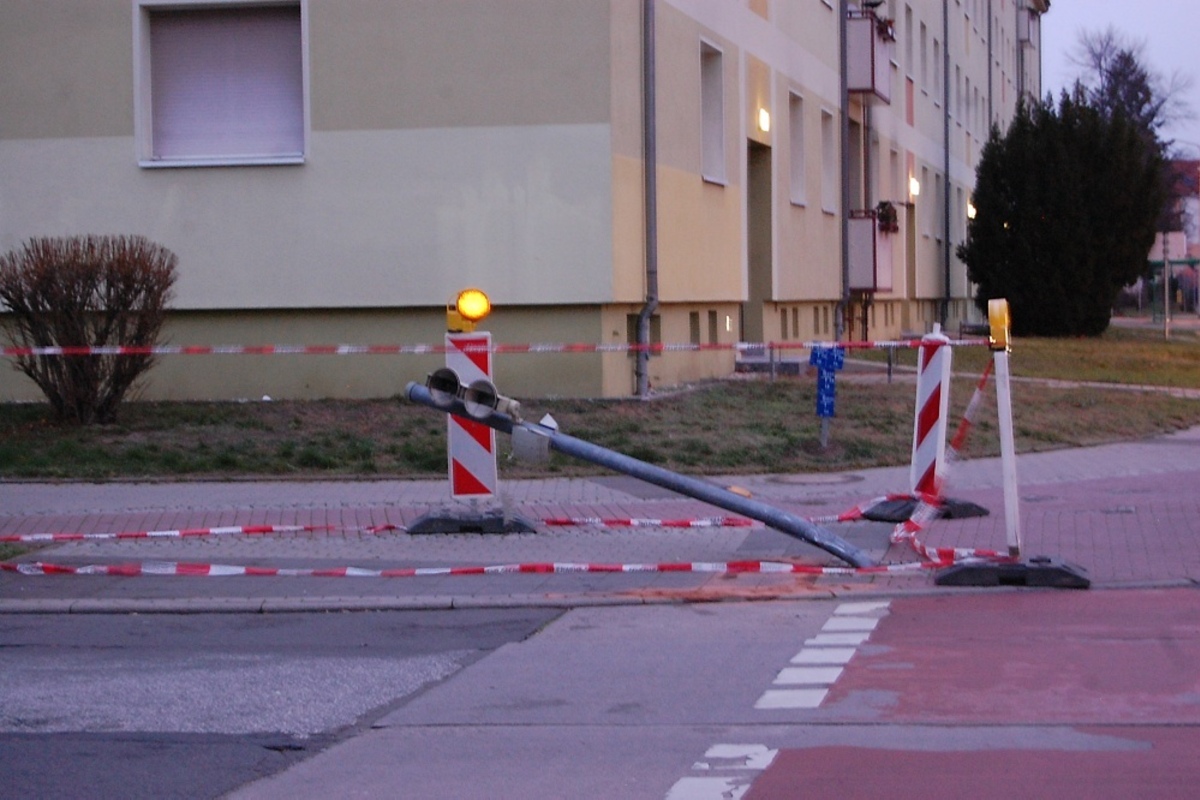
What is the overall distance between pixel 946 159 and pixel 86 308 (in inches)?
1263

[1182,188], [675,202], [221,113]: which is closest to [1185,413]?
[675,202]

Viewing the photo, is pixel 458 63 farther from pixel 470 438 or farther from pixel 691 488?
pixel 691 488

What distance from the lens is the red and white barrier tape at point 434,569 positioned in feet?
32.1

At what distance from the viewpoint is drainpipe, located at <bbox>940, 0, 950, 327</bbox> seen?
42219 millimetres

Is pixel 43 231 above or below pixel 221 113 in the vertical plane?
below

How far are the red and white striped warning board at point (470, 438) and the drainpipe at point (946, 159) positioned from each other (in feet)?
111

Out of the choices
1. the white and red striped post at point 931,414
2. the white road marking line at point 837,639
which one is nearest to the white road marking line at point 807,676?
the white road marking line at point 837,639

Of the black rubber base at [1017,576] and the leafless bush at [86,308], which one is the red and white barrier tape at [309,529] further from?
the leafless bush at [86,308]

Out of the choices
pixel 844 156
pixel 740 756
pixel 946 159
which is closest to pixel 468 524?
pixel 740 756

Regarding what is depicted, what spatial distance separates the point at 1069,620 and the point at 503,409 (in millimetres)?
3564

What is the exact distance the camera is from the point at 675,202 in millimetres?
19438

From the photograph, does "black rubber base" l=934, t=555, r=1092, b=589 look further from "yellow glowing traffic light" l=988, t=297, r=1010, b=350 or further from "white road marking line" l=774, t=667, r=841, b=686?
"white road marking line" l=774, t=667, r=841, b=686

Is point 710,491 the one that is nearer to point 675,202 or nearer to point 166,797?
point 166,797

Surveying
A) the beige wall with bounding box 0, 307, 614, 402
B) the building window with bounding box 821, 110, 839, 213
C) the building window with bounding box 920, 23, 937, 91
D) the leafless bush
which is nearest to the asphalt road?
the leafless bush
